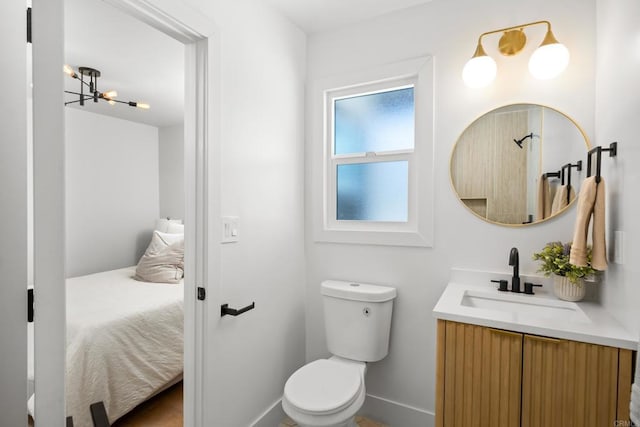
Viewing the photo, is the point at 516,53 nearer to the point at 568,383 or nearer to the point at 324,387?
the point at 568,383

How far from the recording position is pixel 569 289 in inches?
56.6

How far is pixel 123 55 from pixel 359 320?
2.46 metres

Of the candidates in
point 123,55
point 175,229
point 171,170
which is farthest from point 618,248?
point 171,170

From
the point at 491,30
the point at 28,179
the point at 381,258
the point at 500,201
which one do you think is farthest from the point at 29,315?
the point at 491,30

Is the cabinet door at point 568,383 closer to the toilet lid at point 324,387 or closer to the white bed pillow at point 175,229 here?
the toilet lid at point 324,387

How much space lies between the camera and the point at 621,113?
1.20 m

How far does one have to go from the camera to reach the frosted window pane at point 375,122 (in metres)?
1.96

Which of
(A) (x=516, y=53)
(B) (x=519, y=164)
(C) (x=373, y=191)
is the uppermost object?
(A) (x=516, y=53)

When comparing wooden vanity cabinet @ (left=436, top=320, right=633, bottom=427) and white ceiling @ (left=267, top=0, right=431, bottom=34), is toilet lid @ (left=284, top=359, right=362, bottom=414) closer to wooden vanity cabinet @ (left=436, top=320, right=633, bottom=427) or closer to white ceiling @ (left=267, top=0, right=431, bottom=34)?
wooden vanity cabinet @ (left=436, top=320, right=633, bottom=427)

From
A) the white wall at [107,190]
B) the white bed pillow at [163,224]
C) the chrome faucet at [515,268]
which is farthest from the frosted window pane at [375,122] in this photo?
the white wall at [107,190]

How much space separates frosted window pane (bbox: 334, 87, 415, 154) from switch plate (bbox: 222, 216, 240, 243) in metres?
0.88

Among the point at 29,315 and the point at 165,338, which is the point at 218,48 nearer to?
the point at 29,315

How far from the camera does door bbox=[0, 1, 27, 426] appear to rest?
728mm

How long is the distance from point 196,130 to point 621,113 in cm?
164
